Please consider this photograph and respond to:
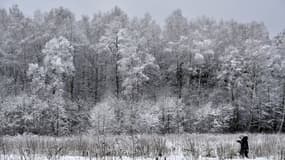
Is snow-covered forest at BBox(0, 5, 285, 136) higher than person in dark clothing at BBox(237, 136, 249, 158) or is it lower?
higher

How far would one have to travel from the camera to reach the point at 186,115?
3262 cm

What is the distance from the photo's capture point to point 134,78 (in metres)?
36.4

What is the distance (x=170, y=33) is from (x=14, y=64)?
23.8 m

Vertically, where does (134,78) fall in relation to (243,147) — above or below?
above

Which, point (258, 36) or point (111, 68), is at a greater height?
point (258, 36)

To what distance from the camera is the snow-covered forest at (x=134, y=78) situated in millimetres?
30219

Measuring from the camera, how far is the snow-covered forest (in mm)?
30219

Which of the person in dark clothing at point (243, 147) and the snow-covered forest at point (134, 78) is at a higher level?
the snow-covered forest at point (134, 78)

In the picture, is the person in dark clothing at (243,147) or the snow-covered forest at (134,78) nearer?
the person in dark clothing at (243,147)

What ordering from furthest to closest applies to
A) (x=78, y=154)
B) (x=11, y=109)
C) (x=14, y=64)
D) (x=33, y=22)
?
(x=33, y=22) → (x=14, y=64) → (x=11, y=109) → (x=78, y=154)

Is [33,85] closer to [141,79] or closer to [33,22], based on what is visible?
[141,79]

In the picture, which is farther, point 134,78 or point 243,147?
point 134,78

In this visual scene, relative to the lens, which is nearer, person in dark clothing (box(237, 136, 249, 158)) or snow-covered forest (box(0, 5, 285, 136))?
person in dark clothing (box(237, 136, 249, 158))

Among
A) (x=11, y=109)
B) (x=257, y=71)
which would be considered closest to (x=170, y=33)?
(x=257, y=71)
